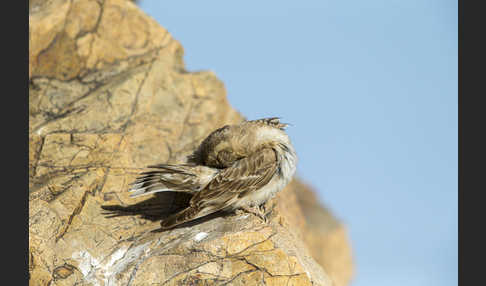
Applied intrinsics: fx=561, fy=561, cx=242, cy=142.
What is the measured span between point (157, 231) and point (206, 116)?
98.7 inches

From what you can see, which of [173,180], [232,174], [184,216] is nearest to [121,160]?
[173,180]

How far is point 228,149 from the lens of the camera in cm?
698

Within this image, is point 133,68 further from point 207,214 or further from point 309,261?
point 309,261

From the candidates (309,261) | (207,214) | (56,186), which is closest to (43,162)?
(56,186)

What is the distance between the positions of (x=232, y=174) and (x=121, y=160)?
1.85 meters

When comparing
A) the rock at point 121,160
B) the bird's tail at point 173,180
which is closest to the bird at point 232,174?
the bird's tail at point 173,180

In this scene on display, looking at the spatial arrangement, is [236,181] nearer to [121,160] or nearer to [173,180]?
[173,180]

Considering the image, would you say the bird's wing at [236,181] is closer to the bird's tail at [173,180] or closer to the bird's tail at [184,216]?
the bird's tail at [184,216]

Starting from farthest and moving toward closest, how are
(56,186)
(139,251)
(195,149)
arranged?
(195,149), (56,186), (139,251)

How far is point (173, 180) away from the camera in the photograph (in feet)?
22.6

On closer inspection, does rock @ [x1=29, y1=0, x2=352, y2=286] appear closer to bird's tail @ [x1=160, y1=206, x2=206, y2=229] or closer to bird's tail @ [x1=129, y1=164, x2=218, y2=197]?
bird's tail @ [x1=160, y1=206, x2=206, y2=229]

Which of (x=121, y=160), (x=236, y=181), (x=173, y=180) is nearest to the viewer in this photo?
(x=236, y=181)

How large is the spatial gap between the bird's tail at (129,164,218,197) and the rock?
49cm

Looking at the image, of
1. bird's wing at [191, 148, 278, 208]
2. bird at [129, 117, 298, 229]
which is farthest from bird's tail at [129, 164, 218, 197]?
bird's wing at [191, 148, 278, 208]
